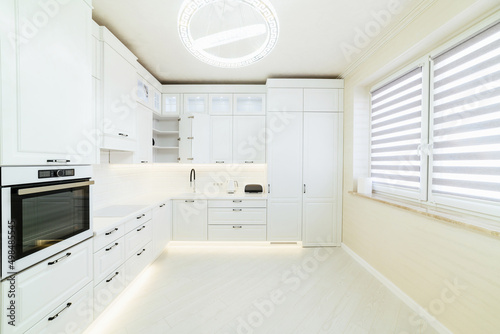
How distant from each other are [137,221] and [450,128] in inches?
126

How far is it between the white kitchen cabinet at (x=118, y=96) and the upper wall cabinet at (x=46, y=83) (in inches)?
16.9

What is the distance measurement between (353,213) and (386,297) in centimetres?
110

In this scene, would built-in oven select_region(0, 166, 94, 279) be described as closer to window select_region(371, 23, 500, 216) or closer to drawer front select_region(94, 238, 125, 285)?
drawer front select_region(94, 238, 125, 285)

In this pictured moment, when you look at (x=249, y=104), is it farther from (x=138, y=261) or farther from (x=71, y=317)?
(x=71, y=317)

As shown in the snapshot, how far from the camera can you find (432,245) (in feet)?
5.51

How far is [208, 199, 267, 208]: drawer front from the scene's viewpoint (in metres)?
3.18

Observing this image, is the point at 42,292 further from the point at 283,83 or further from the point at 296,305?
the point at 283,83

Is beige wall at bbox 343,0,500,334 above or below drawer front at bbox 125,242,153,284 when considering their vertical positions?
above

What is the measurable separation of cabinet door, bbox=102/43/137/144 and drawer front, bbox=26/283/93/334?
129cm

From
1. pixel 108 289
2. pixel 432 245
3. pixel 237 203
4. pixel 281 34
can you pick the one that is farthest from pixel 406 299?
pixel 281 34

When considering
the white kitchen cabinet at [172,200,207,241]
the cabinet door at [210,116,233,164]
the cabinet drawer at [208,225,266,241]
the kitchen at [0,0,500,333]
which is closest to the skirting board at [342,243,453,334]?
the kitchen at [0,0,500,333]

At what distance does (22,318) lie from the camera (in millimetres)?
1051

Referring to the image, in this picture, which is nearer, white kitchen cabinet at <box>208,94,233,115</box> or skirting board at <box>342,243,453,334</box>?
skirting board at <box>342,243,453,334</box>

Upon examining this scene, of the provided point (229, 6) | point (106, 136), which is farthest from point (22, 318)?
point (229, 6)
